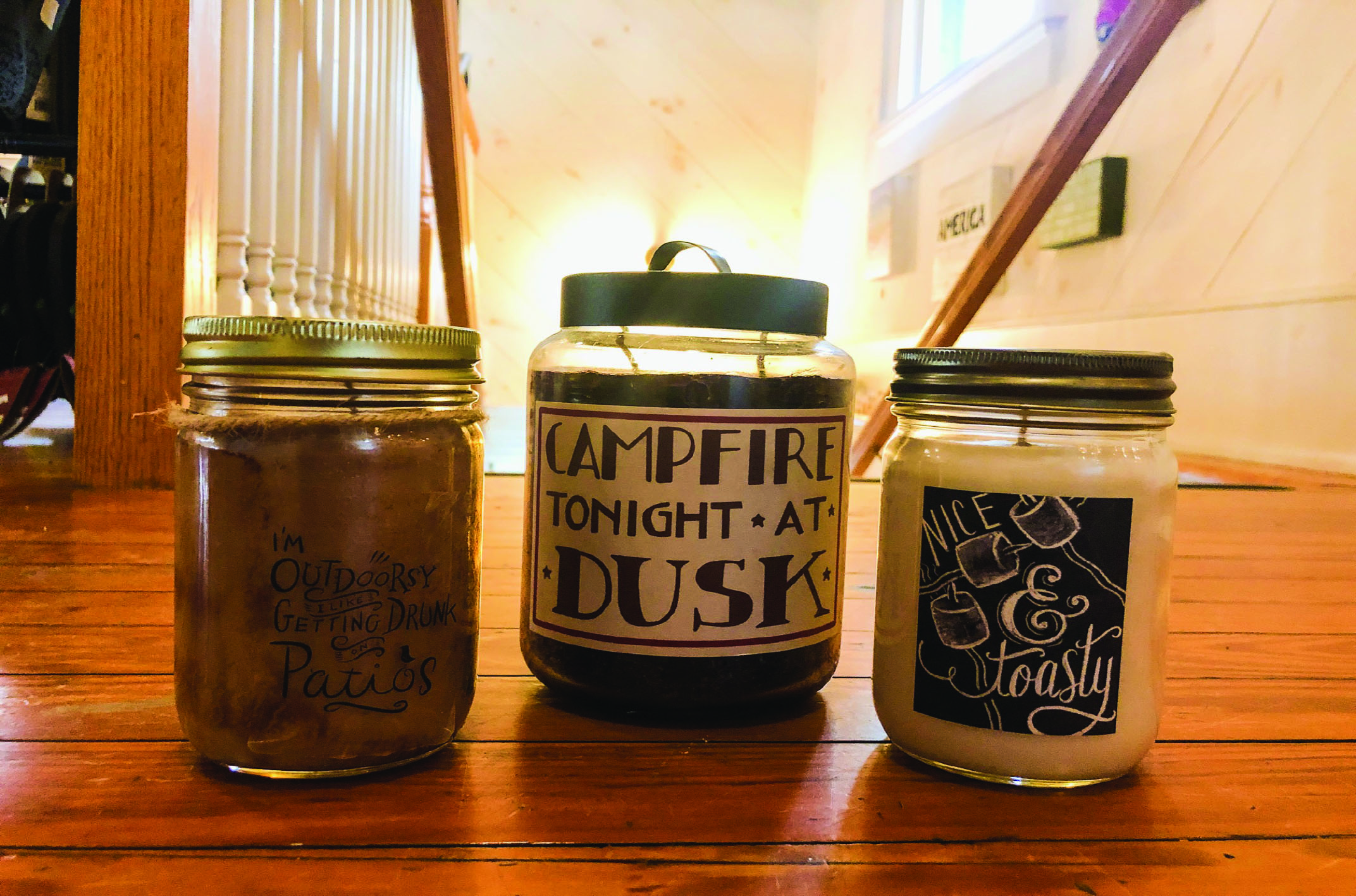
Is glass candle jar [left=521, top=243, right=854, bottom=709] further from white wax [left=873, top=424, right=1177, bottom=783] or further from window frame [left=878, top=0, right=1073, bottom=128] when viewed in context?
window frame [left=878, top=0, right=1073, bottom=128]

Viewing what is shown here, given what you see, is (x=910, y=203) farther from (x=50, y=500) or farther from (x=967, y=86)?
(x=50, y=500)

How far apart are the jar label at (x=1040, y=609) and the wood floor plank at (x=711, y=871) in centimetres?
6

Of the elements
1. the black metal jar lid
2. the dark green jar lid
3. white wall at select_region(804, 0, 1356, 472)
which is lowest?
the black metal jar lid

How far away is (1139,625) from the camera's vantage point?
16.9 inches

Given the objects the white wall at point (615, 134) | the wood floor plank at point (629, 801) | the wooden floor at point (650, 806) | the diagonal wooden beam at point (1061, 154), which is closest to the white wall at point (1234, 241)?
the diagonal wooden beam at point (1061, 154)

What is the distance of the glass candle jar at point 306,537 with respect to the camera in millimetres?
395

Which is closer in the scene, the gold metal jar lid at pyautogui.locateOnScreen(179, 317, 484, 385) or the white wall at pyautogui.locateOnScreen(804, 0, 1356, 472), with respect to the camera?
the gold metal jar lid at pyautogui.locateOnScreen(179, 317, 484, 385)

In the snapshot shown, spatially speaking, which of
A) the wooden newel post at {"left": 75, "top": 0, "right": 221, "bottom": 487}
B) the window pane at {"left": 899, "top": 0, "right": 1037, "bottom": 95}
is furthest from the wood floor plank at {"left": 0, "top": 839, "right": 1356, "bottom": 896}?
the window pane at {"left": 899, "top": 0, "right": 1037, "bottom": 95}

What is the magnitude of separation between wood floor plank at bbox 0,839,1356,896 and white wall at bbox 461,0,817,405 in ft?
15.1

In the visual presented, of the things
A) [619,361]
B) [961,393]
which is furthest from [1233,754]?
[619,361]

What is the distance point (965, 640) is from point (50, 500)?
1.22m

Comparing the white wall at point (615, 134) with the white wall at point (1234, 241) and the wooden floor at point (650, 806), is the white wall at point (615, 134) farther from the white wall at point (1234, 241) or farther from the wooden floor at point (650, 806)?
the wooden floor at point (650, 806)

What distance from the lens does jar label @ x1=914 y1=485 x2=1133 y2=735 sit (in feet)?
1.37

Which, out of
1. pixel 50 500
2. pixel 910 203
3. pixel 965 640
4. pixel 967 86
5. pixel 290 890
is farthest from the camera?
pixel 910 203
